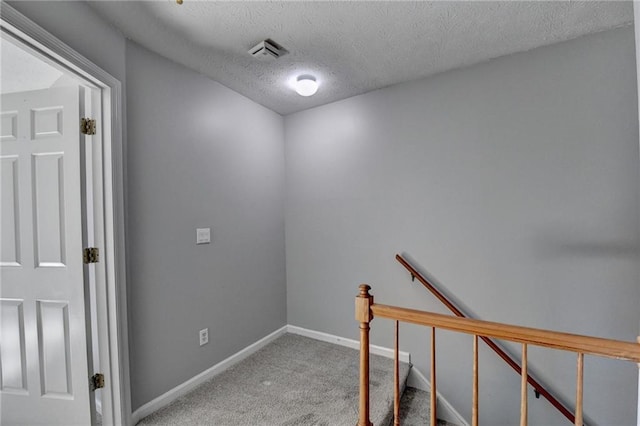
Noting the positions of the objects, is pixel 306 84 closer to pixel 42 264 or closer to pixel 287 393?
pixel 42 264

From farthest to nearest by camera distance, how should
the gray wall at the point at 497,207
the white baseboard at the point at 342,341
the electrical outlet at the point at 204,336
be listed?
1. the white baseboard at the point at 342,341
2. the electrical outlet at the point at 204,336
3. the gray wall at the point at 497,207

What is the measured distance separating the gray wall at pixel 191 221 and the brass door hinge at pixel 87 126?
187 millimetres

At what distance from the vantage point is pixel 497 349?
200cm

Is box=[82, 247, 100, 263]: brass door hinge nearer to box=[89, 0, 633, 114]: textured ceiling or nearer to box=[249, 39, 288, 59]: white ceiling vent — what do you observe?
box=[89, 0, 633, 114]: textured ceiling

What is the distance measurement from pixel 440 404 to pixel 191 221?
7.87 feet

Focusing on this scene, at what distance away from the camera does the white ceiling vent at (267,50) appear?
1.80 m

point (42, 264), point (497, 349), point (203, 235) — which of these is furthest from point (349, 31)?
point (497, 349)

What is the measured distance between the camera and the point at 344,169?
2689mm

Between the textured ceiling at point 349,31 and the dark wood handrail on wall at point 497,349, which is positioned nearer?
the textured ceiling at point 349,31

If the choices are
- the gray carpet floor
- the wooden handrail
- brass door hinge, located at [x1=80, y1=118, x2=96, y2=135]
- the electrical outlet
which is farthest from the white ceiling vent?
the gray carpet floor

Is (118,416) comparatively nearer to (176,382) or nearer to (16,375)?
(176,382)

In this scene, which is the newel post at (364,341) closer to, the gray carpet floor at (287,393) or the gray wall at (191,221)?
the gray carpet floor at (287,393)

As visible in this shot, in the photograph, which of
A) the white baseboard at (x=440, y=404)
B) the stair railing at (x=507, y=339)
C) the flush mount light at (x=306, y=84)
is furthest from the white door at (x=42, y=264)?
the white baseboard at (x=440, y=404)

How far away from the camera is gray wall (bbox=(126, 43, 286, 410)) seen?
176 centimetres
